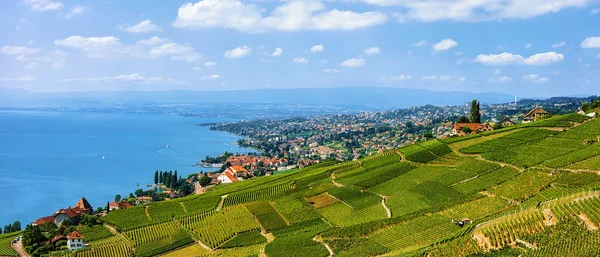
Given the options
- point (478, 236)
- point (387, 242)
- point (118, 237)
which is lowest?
point (118, 237)

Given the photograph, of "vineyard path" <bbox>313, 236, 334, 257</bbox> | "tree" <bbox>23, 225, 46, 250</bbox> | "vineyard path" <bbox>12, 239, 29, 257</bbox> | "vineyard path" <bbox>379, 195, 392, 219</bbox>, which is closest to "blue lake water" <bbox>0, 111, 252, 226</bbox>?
"vineyard path" <bbox>12, 239, 29, 257</bbox>

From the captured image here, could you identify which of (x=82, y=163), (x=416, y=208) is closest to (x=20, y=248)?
(x=416, y=208)

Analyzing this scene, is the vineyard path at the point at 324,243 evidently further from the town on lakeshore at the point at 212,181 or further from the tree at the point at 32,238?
the tree at the point at 32,238

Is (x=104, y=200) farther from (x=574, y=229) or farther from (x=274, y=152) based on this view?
(x=574, y=229)

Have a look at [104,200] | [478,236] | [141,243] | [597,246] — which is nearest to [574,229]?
[597,246]

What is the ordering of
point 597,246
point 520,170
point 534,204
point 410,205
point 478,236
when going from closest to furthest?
point 597,246
point 478,236
point 534,204
point 410,205
point 520,170

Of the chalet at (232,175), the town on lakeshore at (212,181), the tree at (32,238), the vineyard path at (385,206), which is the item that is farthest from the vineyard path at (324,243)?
the chalet at (232,175)
